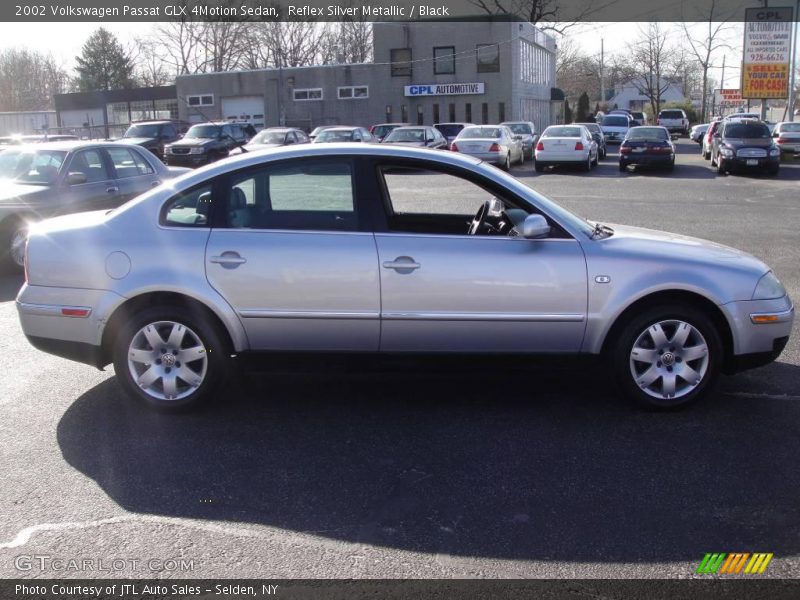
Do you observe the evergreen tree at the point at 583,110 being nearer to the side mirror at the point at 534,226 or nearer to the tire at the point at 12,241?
the tire at the point at 12,241

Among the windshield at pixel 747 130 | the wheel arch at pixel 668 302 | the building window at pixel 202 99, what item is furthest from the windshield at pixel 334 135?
the building window at pixel 202 99

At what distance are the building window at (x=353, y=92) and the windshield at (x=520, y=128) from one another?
1810 centimetres

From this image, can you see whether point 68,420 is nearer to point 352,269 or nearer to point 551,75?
point 352,269

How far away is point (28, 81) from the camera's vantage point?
86.2 metres

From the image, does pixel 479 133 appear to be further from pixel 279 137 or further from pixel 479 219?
pixel 479 219

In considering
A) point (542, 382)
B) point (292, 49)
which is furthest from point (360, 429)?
point (292, 49)

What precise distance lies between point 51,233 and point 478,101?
45.0m

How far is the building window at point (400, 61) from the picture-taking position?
160ft

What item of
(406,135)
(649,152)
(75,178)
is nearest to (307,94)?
(406,135)

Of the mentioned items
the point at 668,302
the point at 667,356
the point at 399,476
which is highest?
the point at 668,302

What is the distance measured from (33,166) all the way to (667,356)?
878 cm

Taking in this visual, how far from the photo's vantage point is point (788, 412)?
5035 millimetres

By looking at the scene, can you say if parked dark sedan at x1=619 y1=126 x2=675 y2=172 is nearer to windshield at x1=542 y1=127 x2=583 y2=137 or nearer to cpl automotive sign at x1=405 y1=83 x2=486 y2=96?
windshield at x1=542 y1=127 x2=583 y2=137

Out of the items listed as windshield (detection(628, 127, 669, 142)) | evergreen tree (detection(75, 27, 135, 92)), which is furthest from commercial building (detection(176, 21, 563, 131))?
evergreen tree (detection(75, 27, 135, 92))
